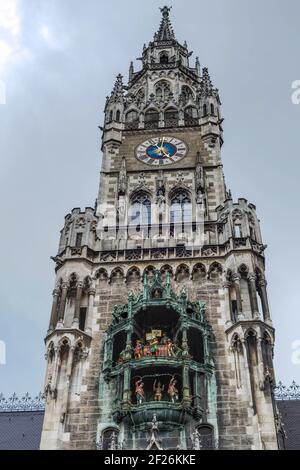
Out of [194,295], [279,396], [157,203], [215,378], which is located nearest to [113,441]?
[215,378]

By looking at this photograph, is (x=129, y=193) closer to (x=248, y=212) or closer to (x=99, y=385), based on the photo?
(x=248, y=212)

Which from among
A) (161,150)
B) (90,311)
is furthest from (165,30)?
(90,311)

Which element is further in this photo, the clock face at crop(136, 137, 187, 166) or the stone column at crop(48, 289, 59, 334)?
the clock face at crop(136, 137, 187, 166)

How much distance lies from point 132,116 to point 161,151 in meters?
5.28

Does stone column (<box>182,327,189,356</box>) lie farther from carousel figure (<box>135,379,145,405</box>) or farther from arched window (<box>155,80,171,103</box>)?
arched window (<box>155,80,171,103</box>)

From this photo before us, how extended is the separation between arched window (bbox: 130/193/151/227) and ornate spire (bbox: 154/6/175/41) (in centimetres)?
2080

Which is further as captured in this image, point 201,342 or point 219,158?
point 219,158

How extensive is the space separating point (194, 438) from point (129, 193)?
14403mm

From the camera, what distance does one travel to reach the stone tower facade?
2242cm

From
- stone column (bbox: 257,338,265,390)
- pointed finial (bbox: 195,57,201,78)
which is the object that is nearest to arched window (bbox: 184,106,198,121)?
pointed finial (bbox: 195,57,201,78)

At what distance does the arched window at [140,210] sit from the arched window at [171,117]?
6570 mm

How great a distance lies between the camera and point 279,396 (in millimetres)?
30484

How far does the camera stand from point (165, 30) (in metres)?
52.3

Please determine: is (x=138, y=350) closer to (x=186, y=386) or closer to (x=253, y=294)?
(x=186, y=386)
